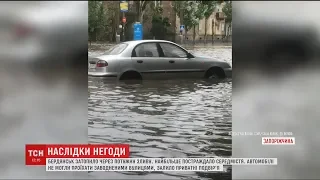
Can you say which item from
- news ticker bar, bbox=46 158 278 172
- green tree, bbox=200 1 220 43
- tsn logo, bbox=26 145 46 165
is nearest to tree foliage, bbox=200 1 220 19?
green tree, bbox=200 1 220 43

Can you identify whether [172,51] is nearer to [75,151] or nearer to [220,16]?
[220,16]

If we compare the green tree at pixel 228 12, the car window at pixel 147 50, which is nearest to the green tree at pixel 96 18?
the car window at pixel 147 50

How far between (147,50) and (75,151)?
1102 mm

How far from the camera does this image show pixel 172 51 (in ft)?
12.0

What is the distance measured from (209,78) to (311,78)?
0.88 m

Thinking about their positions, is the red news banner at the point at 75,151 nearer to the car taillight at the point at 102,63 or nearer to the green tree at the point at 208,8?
the car taillight at the point at 102,63

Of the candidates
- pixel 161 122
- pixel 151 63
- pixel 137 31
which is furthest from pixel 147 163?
pixel 137 31

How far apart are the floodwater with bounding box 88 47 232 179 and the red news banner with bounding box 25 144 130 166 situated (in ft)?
0.21

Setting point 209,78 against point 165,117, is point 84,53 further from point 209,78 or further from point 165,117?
point 209,78

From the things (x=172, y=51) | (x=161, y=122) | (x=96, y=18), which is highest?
(x=96, y=18)

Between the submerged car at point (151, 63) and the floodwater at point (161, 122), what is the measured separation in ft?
0.24

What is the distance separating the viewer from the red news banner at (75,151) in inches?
141

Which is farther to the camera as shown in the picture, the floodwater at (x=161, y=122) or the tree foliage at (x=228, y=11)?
the floodwater at (x=161, y=122)

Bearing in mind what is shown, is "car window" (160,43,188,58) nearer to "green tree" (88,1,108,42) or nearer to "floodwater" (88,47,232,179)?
"floodwater" (88,47,232,179)
